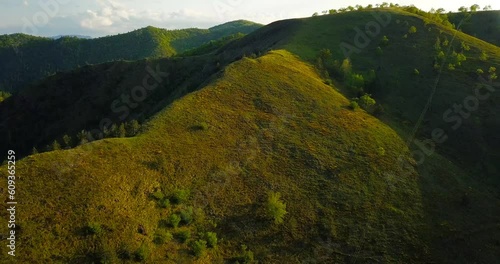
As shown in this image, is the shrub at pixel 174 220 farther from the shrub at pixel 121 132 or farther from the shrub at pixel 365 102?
the shrub at pixel 365 102

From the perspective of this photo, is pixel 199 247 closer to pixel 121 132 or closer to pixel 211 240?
pixel 211 240

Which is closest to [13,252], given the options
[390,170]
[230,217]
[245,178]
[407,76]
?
[230,217]

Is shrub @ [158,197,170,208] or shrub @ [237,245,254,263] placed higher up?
shrub @ [158,197,170,208]

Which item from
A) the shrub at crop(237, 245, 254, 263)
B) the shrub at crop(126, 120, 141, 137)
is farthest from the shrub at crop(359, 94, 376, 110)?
the shrub at crop(237, 245, 254, 263)

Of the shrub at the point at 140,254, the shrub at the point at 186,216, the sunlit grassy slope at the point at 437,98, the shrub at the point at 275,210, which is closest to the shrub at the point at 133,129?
the shrub at the point at 186,216

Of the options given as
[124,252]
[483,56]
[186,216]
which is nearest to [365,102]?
[483,56]

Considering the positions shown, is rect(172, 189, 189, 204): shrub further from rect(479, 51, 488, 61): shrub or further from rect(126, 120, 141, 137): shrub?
rect(479, 51, 488, 61): shrub

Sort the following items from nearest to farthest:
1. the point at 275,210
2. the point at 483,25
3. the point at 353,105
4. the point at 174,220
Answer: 1. the point at 174,220
2. the point at 275,210
3. the point at 353,105
4. the point at 483,25
